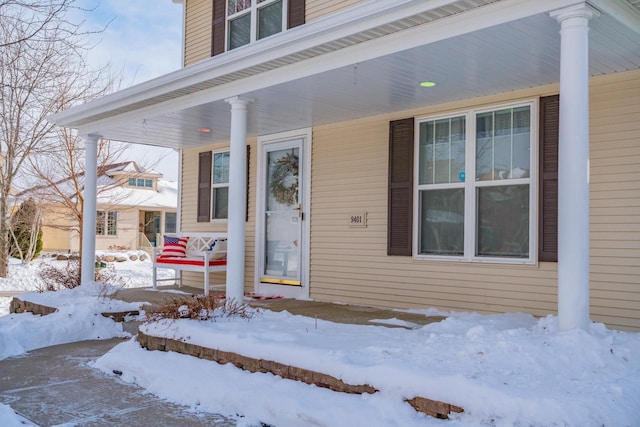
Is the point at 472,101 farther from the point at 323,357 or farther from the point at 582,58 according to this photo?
the point at 323,357

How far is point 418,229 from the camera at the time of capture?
6926mm

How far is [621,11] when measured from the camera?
13.7 ft

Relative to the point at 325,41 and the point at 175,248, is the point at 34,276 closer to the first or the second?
the point at 175,248

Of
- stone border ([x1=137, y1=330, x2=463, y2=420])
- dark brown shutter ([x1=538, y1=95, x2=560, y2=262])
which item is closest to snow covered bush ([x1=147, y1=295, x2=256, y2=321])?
stone border ([x1=137, y1=330, x2=463, y2=420])

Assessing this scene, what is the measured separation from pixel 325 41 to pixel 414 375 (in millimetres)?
3153

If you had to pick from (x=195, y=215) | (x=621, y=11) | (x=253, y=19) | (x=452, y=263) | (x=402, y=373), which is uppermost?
(x=253, y=19)

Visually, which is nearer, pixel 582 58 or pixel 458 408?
pixel 458 408

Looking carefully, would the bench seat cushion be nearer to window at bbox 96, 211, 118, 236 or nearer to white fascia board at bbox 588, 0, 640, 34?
white fascia board at bbox 588, 0, 640, 34

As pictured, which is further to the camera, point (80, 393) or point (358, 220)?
point (358, 220)

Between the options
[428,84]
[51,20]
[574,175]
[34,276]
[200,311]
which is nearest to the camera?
[574,175]

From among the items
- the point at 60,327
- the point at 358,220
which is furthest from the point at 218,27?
the point at 60,327

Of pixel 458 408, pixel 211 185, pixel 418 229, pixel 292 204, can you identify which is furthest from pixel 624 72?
pixel 211 185

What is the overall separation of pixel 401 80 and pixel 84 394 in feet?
13.0

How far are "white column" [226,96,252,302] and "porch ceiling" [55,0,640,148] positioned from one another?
0.26 metres
